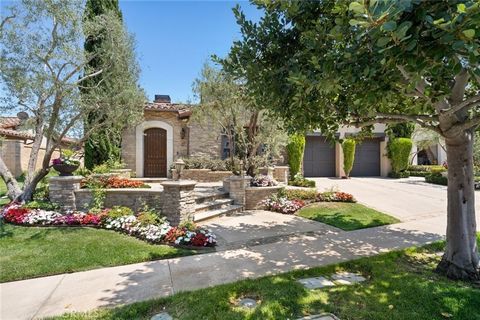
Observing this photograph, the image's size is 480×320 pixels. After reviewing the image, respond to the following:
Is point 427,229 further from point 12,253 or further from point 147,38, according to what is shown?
point 147,38

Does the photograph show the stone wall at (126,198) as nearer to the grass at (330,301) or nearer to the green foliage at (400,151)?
the grass at (330,301)

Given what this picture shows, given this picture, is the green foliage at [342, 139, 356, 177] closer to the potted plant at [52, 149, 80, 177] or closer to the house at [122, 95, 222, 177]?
the house at [122, 95, 222, 177]

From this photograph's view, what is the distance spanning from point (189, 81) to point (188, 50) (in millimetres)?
1278

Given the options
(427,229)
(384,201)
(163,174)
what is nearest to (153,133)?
(163,174)

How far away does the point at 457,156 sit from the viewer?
3.87 m

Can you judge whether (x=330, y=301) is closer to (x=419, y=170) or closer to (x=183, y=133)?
(x=183, y=133)

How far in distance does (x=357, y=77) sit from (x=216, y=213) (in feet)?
18.0

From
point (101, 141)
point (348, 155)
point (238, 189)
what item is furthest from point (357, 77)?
point (348, 155)

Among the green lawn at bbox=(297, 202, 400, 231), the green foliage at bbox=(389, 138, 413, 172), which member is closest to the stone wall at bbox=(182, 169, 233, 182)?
the green lawn at bbox=(297, 202, 400, 231)

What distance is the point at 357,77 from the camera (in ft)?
8.41

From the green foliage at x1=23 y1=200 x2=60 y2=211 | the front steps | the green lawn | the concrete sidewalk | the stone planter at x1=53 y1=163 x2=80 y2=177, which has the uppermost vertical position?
the stone planter at x1=53 y1=163 x2=80 y2=177

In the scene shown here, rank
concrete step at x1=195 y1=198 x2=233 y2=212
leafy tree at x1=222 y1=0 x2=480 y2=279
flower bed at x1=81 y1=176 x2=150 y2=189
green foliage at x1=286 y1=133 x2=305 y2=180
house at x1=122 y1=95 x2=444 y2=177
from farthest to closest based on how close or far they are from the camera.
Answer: green foliage at x1=286 y1=133 x2=305 y2=180
house at x1=122 y1=95 x2=444 y2=177
concrete step at x1=195 y1=198 x2=233 y2=212
flower bed at x1=81 y1=176 x2=150 y2=189
leafy tree at x1=222 y1=0 x2=480 y2=279

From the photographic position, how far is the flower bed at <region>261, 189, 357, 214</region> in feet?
25.9

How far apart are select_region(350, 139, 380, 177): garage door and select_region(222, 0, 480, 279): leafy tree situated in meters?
12.0
